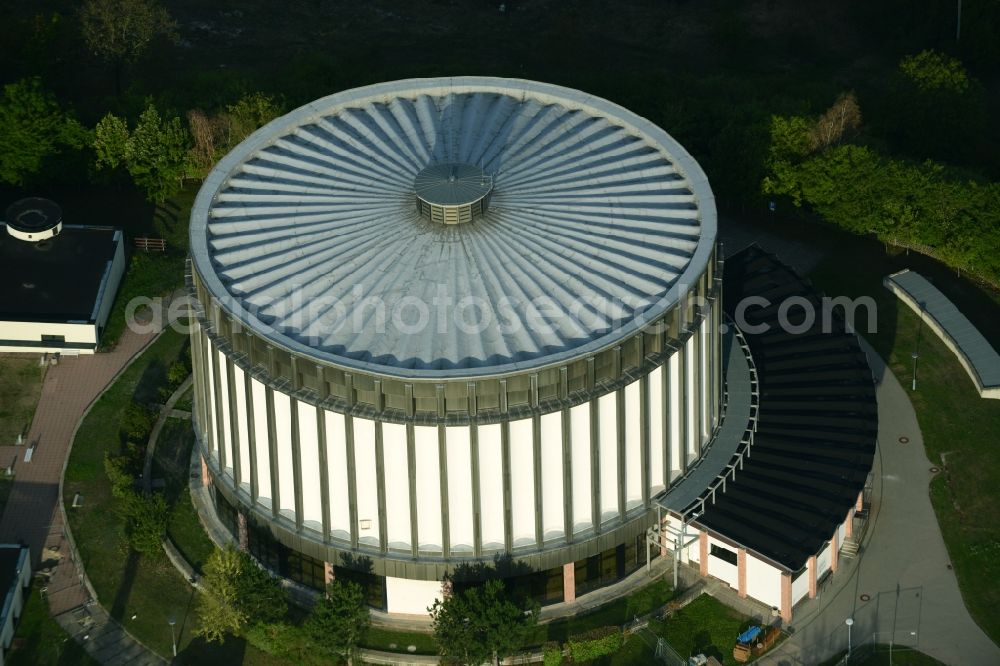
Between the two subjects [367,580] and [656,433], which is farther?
[656,433]

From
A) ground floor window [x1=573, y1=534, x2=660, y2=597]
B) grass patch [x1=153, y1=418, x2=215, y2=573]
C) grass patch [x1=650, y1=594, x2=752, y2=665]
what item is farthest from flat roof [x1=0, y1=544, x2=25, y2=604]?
grass patch [x1=650, y1=594, x2=752, y2=665]

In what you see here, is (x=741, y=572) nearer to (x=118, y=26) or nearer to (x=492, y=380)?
(x=492, y=380)

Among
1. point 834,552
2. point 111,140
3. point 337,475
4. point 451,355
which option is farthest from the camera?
point 111,140

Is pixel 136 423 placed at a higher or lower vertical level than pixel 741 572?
higher

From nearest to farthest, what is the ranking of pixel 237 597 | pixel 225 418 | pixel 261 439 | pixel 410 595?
pixel 237 597 → pixel 261 439 → pixel 410 595 → pixel 225 418


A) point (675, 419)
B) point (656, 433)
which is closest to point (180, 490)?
point (656, 433)

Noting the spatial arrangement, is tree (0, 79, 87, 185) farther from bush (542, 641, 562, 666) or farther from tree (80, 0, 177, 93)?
bush (542, 641, 562, 666)

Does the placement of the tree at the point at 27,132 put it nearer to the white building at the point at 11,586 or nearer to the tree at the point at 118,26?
the tree at the point at 118,26
